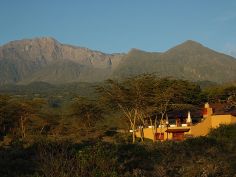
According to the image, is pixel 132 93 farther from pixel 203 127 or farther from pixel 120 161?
pixel 120 161

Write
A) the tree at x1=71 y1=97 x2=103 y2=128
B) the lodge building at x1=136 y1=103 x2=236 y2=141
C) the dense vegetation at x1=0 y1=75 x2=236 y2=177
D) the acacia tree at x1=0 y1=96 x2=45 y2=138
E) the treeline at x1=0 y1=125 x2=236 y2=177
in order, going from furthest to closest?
the tree at x1=71 y1=97 x2=103 y2=128 → the acacia tree at x1=0 y1=96 x2=45 y2=138 → the lodge building at x1=136 y1=103 x2=236 y2=141 → the dense vegetation at x1=0 y1=75 x2=236 y2=177 → the treeline at x1=0 y1=125 x2=236 y2=177

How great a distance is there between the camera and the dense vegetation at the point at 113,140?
1553cm

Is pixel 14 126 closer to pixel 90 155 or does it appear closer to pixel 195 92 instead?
pixel 195 92

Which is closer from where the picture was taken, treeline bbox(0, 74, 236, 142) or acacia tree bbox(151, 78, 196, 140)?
acacia tree bbox(151, 78, 196, 140)

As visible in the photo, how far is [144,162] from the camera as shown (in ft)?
70.7

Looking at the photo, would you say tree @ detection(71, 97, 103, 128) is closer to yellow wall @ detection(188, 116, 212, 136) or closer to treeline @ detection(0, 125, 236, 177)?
yellow wall @ detection(188, 116, 212, 136)

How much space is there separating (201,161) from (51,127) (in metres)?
55.0

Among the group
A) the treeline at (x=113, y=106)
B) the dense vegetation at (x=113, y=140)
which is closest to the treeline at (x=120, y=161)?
the dense vegetation at (x=113, y=140)

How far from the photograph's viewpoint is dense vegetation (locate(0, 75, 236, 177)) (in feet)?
51.0

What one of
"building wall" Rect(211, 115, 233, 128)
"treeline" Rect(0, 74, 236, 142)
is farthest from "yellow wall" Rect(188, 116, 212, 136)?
"treeline" Rect(0, 74, 236, 142)

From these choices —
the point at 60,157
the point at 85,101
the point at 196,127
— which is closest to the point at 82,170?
the point at 60,157

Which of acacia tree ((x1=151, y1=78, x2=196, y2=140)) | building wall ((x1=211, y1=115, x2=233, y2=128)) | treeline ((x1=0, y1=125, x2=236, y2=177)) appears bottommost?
treeline ((x1=0, y1=125, x2=236, y2=177))

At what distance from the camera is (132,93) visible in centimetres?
5088

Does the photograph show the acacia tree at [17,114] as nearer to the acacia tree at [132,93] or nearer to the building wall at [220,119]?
the acacia tree at [132,93]
